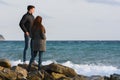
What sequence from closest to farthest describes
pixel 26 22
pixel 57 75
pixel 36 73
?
pixel 36 73
pixel 57 75
pixel 26 22

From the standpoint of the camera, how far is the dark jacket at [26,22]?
14594 millimetres

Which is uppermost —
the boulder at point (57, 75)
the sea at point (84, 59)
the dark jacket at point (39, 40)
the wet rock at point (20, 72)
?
the dark jacket at point (39, 40)

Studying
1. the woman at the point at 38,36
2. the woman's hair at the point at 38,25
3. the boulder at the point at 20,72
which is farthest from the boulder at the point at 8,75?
the woman's hair at the point at 38,25

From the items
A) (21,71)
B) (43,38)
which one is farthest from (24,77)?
(43,38)

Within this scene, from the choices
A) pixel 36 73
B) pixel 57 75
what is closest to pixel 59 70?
pixel 57 75

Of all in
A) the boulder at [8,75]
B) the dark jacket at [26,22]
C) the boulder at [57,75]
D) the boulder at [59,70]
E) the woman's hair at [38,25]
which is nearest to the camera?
the boulder at [8,75]

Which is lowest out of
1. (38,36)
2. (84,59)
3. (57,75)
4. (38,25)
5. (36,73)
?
(84,59)

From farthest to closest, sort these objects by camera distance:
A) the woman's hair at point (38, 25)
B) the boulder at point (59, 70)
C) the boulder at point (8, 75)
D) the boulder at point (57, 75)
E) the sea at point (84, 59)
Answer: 1. the sea at point (84, 59)
2. the boulder at point (59, 70)
3. the boulder at point (57, 75)
4. the woman's hair at point (38, 25)
5. the boulder at point (8, 75)

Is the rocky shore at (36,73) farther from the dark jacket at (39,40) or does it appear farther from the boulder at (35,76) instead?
the dark jacket at (39,40)

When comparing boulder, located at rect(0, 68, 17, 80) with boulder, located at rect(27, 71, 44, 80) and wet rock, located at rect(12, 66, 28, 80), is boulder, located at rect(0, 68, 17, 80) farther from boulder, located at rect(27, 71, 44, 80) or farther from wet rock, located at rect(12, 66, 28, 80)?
boulder, located at rect(27, 71, 44, 80)

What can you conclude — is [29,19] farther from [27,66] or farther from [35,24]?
[27,66]

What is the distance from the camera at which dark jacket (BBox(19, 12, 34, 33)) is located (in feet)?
47.9

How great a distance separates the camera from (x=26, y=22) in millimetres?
14695

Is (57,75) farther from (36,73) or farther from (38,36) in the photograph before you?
(38,36)
